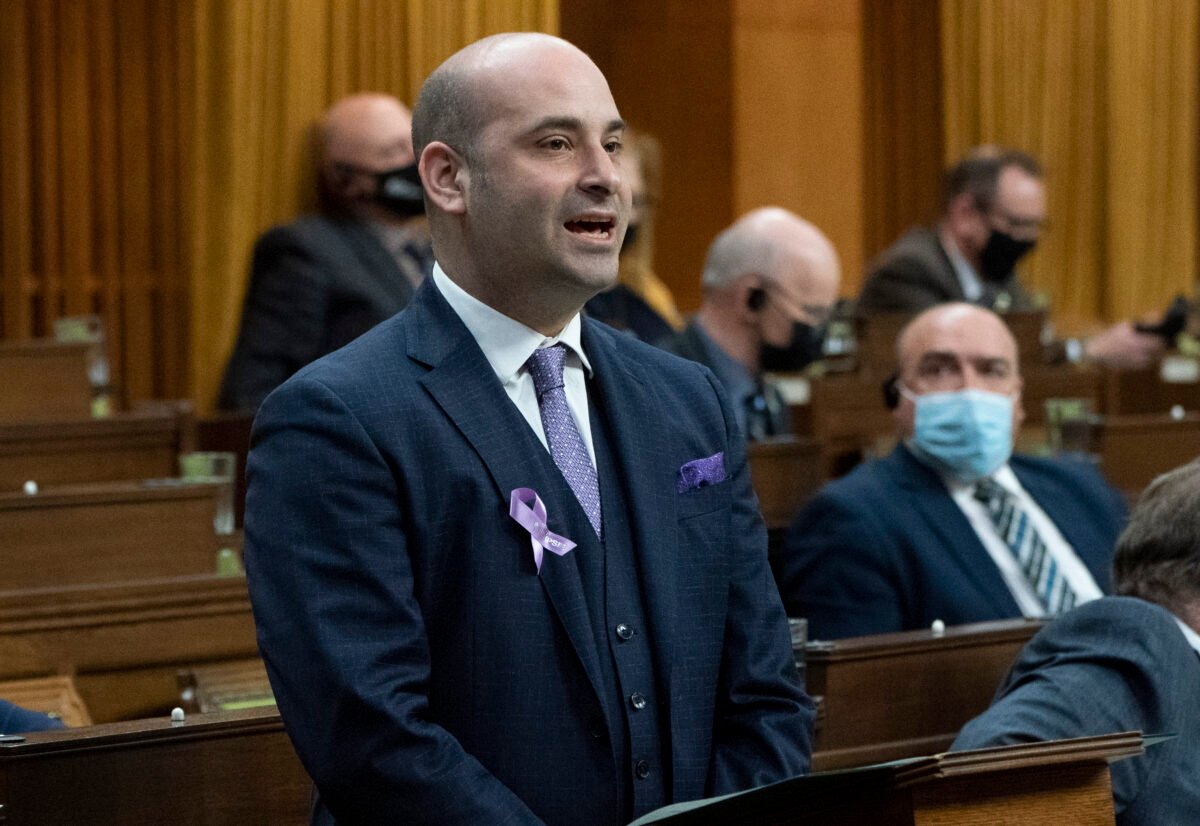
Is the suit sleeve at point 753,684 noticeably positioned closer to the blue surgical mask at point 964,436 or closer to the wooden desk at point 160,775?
the wooden desk at point 160,775

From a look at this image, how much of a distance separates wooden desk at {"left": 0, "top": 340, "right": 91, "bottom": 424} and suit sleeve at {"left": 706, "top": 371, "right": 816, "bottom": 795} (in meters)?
2.68

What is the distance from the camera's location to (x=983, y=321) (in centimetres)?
380

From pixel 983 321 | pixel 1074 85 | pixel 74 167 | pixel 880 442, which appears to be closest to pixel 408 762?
pixel 983 321

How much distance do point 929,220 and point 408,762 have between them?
24.4 ft

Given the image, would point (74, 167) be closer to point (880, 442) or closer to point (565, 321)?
point (880, 442)

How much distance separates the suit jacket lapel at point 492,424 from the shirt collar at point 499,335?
0.04 ft

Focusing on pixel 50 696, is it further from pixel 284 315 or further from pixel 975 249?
pixel 975 249

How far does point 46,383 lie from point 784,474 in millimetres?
1735

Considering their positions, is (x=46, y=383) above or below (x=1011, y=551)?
above

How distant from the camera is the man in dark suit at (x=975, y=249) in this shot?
5.78 metres

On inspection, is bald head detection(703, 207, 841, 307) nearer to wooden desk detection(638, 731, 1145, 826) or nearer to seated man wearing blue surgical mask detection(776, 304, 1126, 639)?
seated man wearing blue surgical mask detection(776, 304, 1126, 639)

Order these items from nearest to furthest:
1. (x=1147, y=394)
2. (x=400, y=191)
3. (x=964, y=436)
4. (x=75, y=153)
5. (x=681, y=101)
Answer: (x=964, y=436) < (x=400, y=191) < (x=1147, y=394) < (x=75, y=153) < (x=681, y=101)

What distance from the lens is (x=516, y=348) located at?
5.78 ft

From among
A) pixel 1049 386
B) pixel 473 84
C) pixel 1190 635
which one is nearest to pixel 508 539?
pixel 473 84
